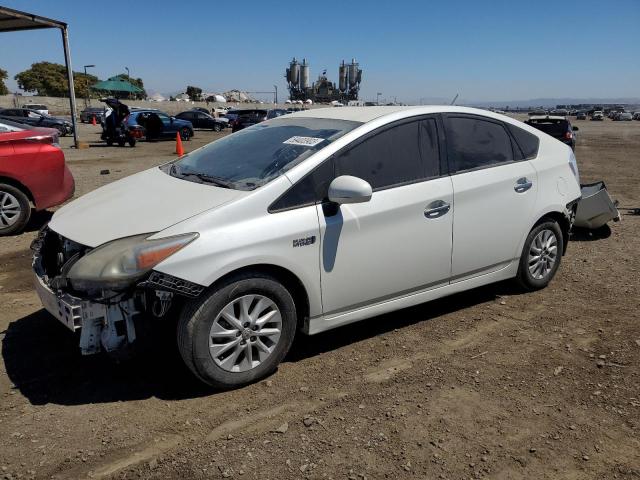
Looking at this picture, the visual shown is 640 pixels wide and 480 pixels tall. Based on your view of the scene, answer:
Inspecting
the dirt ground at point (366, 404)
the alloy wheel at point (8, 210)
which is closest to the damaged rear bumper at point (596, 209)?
the dirt ground at point (366, 404)

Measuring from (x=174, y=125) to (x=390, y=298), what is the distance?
23.3m

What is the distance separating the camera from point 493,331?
4.15m

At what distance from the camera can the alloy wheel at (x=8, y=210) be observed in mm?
6672

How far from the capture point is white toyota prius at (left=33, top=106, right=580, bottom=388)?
295 centimetres

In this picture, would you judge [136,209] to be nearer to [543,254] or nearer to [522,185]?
[522,185]

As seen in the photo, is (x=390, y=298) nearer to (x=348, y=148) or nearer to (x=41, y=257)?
(x=348, y=148)

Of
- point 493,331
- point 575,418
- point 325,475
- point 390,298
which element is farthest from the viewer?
point 493,331

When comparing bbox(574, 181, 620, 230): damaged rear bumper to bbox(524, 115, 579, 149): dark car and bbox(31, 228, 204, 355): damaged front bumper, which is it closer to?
bbox(31, 228, 204, 355): damaged front bumper

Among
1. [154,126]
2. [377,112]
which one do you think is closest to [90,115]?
[154,126]

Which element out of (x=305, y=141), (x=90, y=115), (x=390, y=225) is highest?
→ (x=305, y=141)

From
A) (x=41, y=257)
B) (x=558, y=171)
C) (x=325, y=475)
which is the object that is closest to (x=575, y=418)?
(x=325, y=475)

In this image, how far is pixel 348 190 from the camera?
3.22 meters

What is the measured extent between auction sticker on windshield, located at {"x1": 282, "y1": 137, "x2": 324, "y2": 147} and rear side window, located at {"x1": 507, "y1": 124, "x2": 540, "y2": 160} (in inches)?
73.1

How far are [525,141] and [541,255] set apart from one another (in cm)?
103
